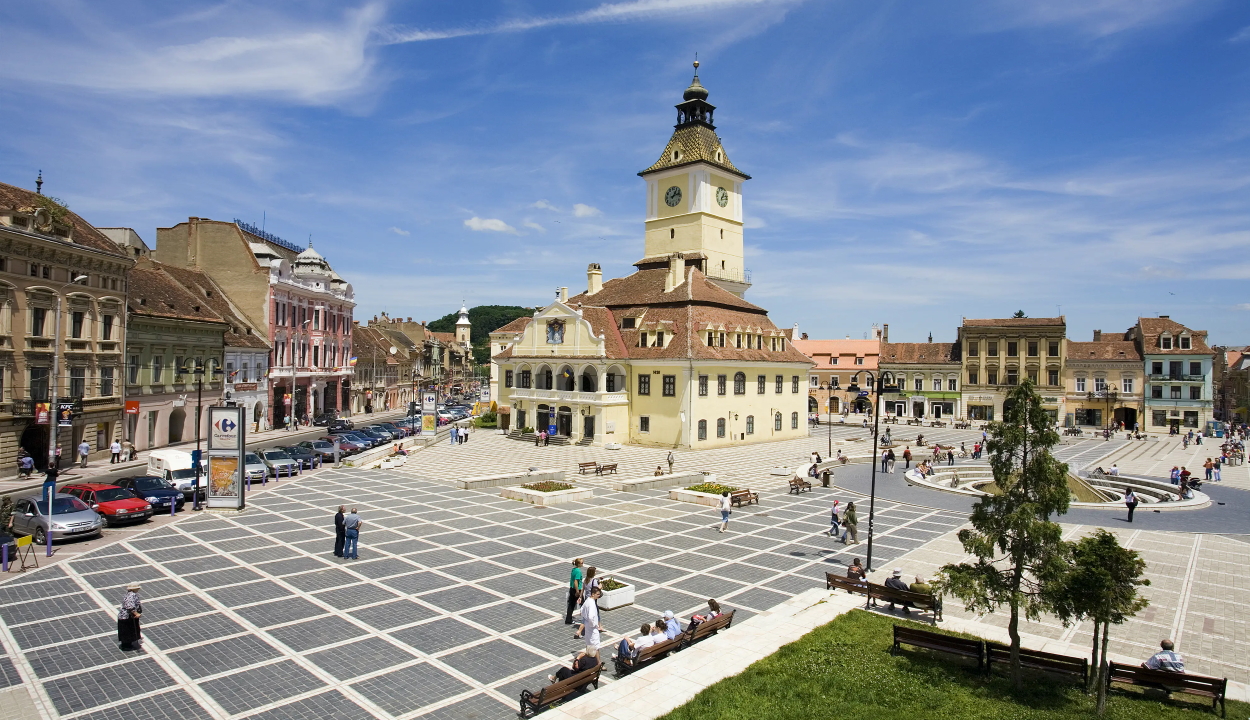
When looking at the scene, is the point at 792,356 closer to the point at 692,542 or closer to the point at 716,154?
the point at 716,154

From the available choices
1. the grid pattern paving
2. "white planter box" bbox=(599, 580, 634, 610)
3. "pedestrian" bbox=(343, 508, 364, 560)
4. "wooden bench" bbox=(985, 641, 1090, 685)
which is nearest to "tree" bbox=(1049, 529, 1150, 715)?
"wooden bench" bbox=(985, 641, 1090, 685)

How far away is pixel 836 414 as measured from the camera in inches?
Result: 3497

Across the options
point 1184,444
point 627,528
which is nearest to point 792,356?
point 1184,444

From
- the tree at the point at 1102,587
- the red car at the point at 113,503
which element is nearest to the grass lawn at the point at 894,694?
the tree at the point at 1102,587

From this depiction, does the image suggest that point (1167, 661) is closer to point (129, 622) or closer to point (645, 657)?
point (645, 657)

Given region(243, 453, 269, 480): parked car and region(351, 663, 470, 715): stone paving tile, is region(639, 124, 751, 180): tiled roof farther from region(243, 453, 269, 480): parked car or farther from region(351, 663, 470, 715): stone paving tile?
region(351, 663, 470, 715): stone paving tile

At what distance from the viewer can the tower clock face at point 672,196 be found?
64.8m

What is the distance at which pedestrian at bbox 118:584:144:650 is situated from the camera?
14234 millimetres

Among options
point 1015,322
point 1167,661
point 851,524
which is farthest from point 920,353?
point 1167,661

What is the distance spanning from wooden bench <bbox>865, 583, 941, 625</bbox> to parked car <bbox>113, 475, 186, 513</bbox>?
984 inches

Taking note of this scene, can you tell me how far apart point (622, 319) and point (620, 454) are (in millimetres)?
12457

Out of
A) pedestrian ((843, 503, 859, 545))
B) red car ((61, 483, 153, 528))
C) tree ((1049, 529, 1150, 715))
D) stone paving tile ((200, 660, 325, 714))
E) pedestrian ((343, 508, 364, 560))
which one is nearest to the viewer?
tree ((1049, 529, 1150, 715))

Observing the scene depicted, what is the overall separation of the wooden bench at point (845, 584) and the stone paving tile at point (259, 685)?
12.4 m

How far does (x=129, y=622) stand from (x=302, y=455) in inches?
1075
